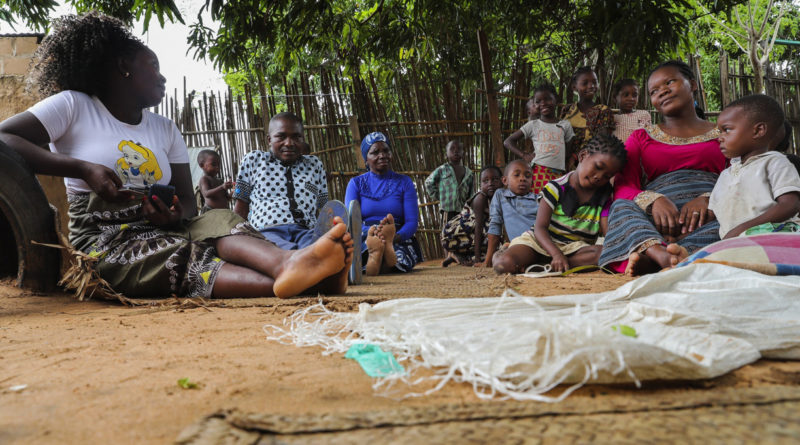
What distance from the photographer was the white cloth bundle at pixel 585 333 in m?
0.95

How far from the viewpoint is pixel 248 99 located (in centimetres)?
733

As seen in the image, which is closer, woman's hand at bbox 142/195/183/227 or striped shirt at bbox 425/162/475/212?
woman's hand at bbox 142/195/183/227

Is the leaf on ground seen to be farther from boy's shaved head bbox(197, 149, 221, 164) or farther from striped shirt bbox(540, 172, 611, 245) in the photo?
boy's shaved head bbox(197, 149, 221, 164)

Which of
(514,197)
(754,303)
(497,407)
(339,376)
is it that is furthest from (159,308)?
(514,197)

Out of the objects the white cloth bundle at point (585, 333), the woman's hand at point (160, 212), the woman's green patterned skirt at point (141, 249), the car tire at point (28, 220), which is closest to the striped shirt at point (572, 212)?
the white cloth bundle at point (585, 333)

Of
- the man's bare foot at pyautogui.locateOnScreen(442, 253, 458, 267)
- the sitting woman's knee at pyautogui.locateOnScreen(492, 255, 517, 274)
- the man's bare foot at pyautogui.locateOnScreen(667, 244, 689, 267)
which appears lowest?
the man's bare foot at pyautogui.locateOnScreen(442, 253, 458, 267)

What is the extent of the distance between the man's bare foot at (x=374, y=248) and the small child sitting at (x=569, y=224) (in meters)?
0.92

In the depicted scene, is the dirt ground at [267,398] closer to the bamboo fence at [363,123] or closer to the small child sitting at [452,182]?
the small child sitting at [452,182]

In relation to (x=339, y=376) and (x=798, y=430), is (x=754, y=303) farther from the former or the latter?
(x=339, y=376)

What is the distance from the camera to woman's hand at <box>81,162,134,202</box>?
2357mm

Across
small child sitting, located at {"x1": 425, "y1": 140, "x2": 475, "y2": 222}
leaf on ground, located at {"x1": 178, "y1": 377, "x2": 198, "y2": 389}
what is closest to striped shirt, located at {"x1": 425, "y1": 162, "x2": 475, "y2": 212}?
small child sitting, located at {"x1": 425, "y1": 140, "x2": 475, "y2": 222}

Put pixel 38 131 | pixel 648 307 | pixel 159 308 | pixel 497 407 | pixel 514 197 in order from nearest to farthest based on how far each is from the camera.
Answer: pixel 497 407, pixel 648 307, pixel 159 308, pixel 38 131, pixel 514 197

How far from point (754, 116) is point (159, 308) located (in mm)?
2872

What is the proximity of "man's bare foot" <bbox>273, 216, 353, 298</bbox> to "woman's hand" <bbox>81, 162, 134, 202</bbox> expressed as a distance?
33.3 inches
